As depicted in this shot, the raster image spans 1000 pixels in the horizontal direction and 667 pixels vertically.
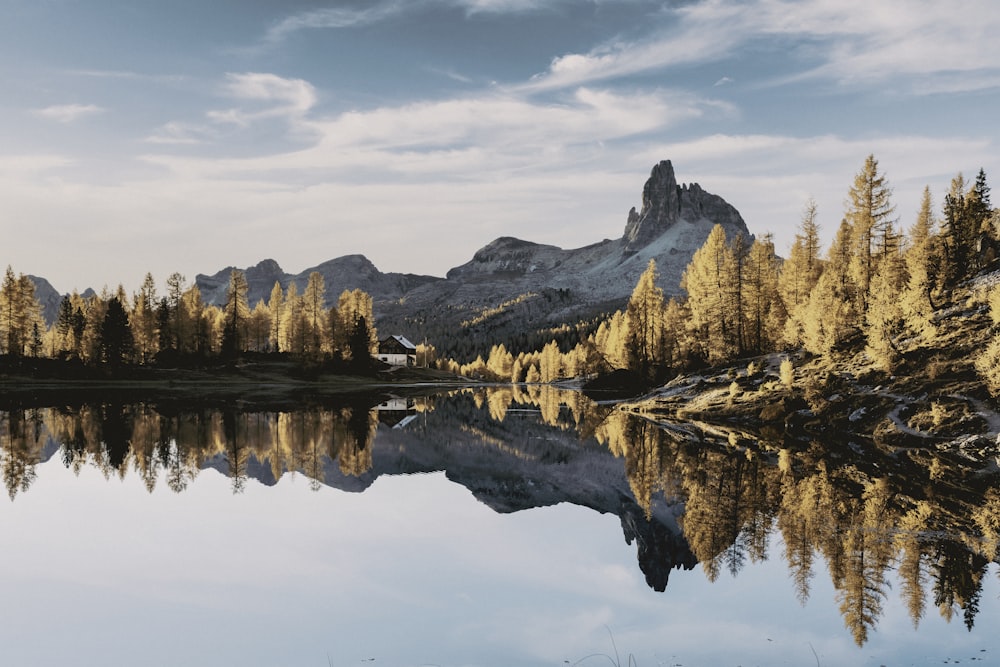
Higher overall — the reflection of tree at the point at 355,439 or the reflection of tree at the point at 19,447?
the reflection of tree at the point at 19,447

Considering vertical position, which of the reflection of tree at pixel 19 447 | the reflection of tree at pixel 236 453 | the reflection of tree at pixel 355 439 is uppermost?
the reflection of tree at pixel 19 447

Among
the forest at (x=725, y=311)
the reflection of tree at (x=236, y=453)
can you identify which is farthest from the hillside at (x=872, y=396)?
the reflection of tree at (x=236, y=453)

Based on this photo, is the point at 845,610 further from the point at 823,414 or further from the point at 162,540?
the point at 823,414

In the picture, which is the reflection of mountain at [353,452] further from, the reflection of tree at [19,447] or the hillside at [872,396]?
the hillside at [872,396]

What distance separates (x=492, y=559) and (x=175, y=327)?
105 meters

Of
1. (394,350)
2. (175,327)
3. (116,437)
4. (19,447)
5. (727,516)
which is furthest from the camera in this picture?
(394,350)

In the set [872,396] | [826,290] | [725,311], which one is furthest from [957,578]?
[725,311]

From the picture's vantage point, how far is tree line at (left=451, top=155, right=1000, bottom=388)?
189 ft

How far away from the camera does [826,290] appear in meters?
61.0

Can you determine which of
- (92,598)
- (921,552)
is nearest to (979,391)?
(921,552)

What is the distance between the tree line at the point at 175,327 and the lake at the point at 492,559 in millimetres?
66296

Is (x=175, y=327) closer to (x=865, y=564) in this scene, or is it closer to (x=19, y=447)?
(x=19, y=447)

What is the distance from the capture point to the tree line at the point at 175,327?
95.1 metres

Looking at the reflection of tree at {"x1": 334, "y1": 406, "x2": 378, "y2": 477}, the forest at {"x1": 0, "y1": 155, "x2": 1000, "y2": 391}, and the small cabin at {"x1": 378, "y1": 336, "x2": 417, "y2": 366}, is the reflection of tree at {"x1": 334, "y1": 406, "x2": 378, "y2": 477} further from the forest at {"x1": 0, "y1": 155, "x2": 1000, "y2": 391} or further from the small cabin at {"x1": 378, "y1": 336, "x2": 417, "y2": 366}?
the small cabin at {"x1": 378, "y1": 336, "x2": 417, "y2": 366}
